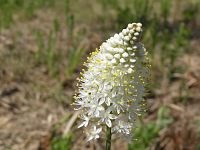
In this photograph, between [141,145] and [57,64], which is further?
[57,64]

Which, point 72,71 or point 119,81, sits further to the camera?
point 72,71

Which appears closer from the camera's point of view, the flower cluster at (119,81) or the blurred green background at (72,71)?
the flower cluster at (119,81)

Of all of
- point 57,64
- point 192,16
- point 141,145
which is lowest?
point 141,145

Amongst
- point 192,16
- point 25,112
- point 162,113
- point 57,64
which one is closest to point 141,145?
point 162,113

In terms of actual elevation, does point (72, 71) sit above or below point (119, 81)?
above

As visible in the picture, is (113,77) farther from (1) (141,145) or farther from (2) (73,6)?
(2) (73,6)
